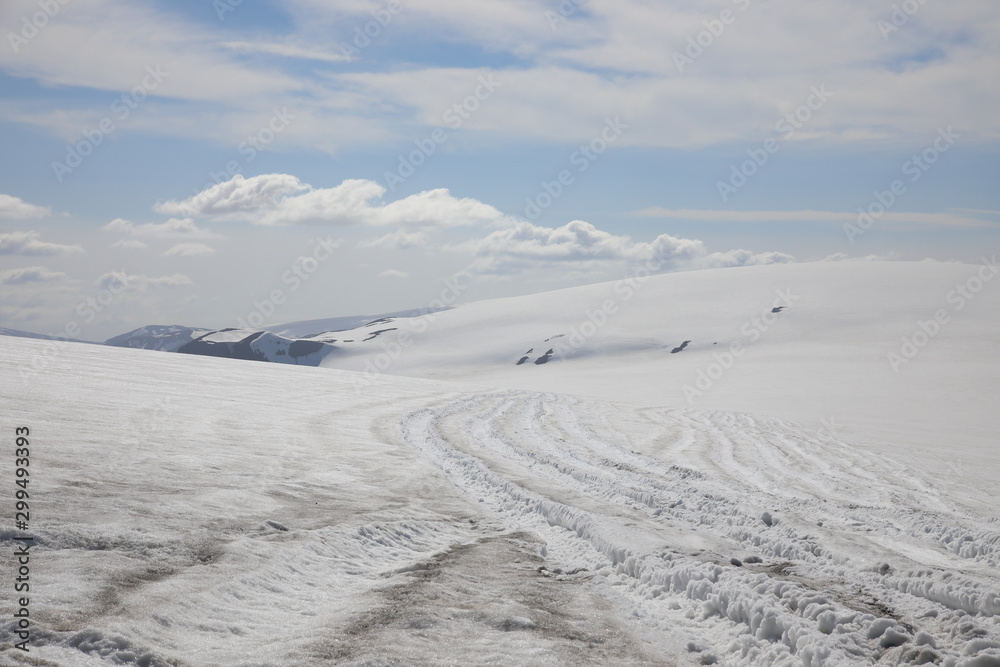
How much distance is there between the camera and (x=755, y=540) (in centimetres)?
722

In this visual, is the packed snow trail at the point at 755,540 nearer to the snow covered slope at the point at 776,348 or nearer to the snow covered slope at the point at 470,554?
the snow covered slope at the point at 470,554

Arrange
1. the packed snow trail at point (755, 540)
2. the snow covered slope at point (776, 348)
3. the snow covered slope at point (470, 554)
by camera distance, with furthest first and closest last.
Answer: the snow covered slope at point (776, 348) → the packed snow trail at point (755, 540) → the snow covered slope at point (470, 554)

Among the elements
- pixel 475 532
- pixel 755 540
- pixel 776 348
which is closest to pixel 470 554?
pixel 475 532

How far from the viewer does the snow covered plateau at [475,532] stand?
460 cm

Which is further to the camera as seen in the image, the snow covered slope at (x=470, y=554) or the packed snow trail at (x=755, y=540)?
the packed snow trail at (x=755, y=540)

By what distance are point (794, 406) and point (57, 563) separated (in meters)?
30.4

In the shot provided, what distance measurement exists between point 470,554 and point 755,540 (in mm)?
3186

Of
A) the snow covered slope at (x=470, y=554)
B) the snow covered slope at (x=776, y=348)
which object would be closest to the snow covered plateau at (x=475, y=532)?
the snow covered slope at (x=470, y=554)

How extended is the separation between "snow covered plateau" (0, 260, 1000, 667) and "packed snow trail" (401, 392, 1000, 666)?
3cm

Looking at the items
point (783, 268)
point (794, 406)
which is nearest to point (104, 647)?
point (794, 406)

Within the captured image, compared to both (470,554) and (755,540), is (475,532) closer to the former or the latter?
(470,554)

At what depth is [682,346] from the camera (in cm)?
7044

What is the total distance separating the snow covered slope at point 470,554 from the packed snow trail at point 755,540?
3 cm

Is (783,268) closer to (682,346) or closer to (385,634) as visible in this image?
(682,346)
